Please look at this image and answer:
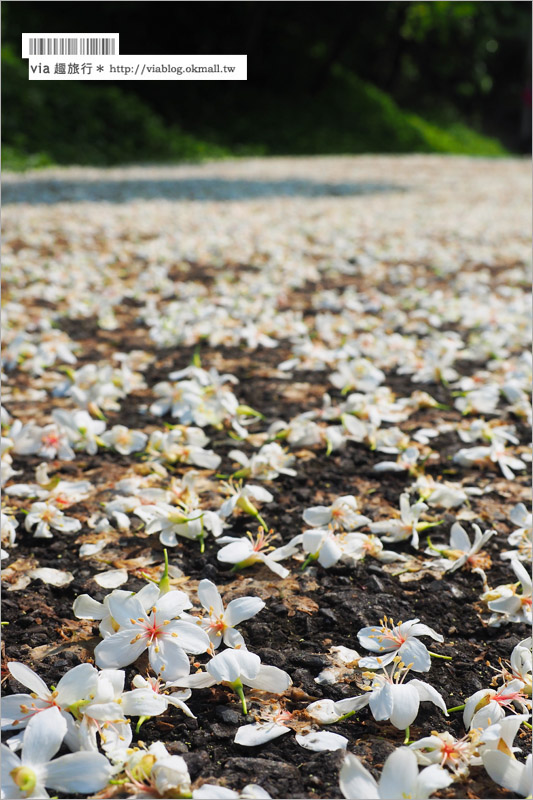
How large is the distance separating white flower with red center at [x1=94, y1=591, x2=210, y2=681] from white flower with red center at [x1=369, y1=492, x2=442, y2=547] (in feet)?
2.48

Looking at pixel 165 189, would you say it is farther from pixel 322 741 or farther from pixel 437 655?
pixel 322 741

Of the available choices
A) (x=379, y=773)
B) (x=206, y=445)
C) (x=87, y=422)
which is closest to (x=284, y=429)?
(x=206, y=445)

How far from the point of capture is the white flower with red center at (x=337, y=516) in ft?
6.61

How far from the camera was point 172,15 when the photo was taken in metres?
20.4

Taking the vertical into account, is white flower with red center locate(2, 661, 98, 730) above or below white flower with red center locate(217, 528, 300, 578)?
above

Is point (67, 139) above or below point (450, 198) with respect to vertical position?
above

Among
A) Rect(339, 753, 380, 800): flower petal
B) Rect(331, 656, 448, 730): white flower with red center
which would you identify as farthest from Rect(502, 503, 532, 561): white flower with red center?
Rect(339, 753, 380, 800): flower petal

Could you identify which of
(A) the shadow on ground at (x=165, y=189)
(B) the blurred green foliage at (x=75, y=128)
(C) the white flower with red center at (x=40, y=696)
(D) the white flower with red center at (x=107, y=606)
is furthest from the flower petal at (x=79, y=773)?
(B) the blurred green foliage at (x=75, y=128)

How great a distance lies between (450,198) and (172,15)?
13.4 metres

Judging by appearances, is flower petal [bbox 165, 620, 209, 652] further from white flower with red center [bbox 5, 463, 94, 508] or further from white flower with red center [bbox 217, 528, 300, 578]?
white flower with red center [bbox 5, 463, 94, 508]

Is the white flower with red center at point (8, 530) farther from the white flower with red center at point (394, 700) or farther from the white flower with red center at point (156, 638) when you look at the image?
the white flower with red center at point (394, 700)

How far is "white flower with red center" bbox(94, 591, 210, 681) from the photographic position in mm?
1427

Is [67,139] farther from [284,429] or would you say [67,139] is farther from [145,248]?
[284,429]

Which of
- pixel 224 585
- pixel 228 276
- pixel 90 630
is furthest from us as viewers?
pixel 228 276
